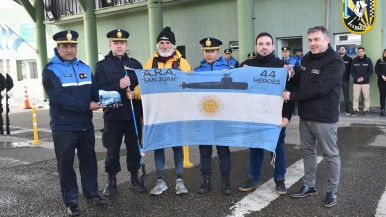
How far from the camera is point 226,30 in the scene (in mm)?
Answer: 16938

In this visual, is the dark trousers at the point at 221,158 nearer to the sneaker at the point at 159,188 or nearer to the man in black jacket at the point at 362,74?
the sneaker at the point at 159,188

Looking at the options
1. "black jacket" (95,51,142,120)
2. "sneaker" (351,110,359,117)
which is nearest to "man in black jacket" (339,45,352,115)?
"sneaker" (351,110,359,117)

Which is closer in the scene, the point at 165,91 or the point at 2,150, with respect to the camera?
the point at 165,91

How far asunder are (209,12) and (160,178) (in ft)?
42.8

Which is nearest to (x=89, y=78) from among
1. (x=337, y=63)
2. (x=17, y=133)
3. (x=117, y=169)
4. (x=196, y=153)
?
(x=117, y=169)

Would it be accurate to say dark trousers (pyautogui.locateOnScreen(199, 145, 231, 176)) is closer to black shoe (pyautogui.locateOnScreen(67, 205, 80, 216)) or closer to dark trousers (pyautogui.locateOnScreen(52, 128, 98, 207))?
dark trousers (pyautogui.locateOnScreen(52, 128, 98, 207))

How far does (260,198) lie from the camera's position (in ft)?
16.8

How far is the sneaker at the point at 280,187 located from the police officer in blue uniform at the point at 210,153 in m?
0.64

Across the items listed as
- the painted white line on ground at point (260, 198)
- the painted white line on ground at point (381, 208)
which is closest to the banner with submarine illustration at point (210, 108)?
the painted white line on ground at point (260, 198)

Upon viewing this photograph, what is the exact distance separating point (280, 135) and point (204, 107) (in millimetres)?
1105

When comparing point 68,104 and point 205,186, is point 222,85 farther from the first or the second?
point 68,104

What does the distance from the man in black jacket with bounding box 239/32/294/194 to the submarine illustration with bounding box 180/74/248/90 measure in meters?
0.32

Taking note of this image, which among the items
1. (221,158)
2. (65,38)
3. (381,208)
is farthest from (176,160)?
(381,208)

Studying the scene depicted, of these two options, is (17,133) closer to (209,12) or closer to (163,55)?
(163,55)
